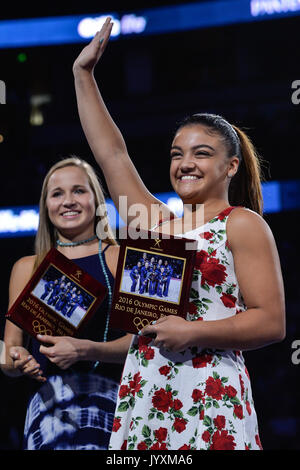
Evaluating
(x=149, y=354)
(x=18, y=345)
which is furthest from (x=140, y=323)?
(x=18, y=345)

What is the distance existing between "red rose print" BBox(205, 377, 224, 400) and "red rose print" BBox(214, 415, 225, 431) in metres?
0.04

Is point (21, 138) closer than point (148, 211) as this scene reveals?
No

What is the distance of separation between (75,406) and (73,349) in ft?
0.93

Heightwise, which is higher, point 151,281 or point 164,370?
point 151,281

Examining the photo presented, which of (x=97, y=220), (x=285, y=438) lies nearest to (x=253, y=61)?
(x=285, y=438)

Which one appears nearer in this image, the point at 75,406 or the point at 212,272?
the point at 212,272

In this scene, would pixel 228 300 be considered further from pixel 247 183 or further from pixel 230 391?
pixel 247 183

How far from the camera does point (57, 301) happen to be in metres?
1.49

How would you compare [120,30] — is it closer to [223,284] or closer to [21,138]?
[21,138]

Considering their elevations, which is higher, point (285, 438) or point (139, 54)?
point (139, 54)

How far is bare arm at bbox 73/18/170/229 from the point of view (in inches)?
60.5

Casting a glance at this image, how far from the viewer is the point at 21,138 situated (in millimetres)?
6188
